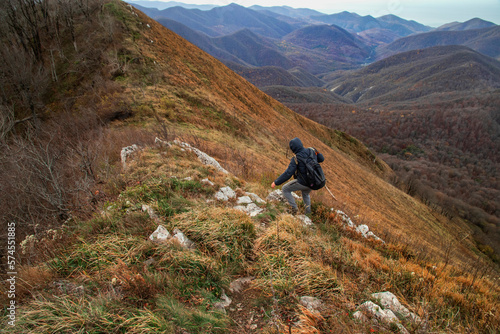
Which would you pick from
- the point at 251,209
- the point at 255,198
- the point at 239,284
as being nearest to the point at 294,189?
the point at 255,198

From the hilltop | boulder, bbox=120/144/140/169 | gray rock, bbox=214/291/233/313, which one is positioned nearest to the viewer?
the hilltop

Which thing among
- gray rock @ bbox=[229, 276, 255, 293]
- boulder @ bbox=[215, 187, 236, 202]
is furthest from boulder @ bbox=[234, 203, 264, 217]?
gray rock @ bbox=[229, 276, 255, 293]

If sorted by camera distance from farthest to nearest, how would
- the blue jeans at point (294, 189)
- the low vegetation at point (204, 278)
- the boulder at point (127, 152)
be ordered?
the boulder at point (127, 152)
the blue jeans at point (294, 189)
the low vegetation at point (204, 278)

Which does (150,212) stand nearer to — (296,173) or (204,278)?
(204,278)

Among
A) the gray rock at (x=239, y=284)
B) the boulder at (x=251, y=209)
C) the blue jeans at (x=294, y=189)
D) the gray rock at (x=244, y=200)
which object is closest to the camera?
the gray rock at (x=239, y=284)

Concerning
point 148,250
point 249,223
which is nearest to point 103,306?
point 148,250

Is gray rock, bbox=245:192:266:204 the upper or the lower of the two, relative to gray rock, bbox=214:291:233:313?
upper

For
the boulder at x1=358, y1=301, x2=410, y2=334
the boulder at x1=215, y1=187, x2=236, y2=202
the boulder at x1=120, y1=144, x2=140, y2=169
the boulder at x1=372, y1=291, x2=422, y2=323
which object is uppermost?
the boulder at x1=120, y1=144, x2=140, y2=169

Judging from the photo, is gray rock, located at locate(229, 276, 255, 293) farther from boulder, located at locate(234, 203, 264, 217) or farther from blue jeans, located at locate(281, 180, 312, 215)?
blue jeans, located at locate(281, 180, 312, 215)

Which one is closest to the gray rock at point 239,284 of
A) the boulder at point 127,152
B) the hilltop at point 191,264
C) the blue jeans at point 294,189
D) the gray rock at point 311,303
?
the hilltop at point 191,264

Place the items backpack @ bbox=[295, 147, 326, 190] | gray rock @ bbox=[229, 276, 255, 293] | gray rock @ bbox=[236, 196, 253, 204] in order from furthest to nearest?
gray rock @ bbox=[236, 196, 253, 204] → backpack @ bbox=[295, 147, 326, 190] → gray rock @ bbox=[229, 276, 255, 293]

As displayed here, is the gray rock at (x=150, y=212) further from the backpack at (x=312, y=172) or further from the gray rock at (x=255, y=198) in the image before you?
the backpack at (x=312, y=172)

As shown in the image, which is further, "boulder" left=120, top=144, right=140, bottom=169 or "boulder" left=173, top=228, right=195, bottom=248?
"boulder" left=120, top=144, right=140, bottom=169

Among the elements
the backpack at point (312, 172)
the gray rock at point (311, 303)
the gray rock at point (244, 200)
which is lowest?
the gray rock at point (311, 303)
